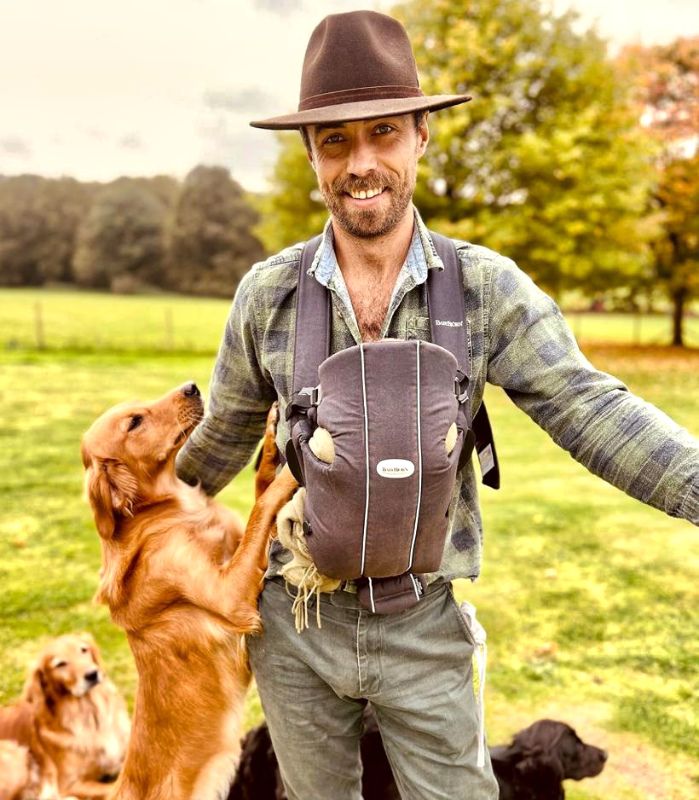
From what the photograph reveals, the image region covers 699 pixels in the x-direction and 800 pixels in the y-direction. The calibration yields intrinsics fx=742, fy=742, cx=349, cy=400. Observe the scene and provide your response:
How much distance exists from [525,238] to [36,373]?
11998mm

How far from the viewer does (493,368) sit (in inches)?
81.4

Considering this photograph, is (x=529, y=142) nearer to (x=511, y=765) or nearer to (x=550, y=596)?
(x=550, y=596)

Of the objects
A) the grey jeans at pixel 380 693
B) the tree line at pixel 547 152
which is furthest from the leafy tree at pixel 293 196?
the grey jeans at pixel 380 693

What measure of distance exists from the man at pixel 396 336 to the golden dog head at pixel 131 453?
944 mm

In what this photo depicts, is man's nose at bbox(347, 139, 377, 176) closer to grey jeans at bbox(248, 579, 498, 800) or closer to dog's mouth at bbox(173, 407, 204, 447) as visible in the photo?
grey jeans at bbox(248, 579, 498, 800)

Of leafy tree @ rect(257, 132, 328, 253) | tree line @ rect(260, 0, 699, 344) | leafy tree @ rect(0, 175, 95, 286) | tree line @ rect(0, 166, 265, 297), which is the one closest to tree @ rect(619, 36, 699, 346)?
tree line @ rect(260, 0, 699, 344)

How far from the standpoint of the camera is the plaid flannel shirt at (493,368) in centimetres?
181

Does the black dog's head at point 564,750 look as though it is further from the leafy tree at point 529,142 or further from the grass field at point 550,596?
the leafy tree at point 529,142

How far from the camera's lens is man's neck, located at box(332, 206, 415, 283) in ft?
6.86

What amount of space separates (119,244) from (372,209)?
49635 mm

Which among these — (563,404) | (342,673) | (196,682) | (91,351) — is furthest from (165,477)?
(91,351)

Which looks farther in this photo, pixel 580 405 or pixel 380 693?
pixel 380 693

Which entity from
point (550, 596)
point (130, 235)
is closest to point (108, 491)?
point (550, 596)

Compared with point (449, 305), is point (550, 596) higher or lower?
lower
